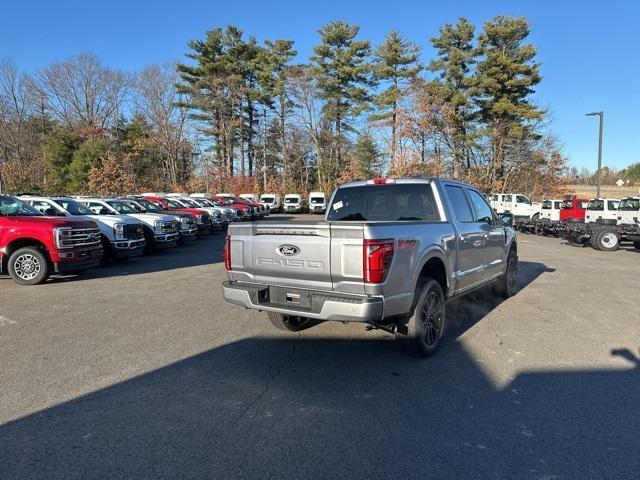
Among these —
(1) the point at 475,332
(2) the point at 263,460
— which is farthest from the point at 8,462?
(1) the point at 475,332

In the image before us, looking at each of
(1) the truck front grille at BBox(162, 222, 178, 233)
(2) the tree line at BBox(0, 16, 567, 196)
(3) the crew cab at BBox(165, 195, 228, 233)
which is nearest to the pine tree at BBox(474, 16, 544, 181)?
(2) the tree line at BBox(0, 16, 567, 196)

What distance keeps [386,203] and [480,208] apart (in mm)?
1838

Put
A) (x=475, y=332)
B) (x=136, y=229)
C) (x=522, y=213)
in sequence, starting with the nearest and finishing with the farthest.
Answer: (x=475, y=332) < (x=136, y=229) < (x=522, y=213)

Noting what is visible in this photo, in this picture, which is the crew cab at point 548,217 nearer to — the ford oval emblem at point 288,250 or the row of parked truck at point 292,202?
the row of parked truck at point 292,202

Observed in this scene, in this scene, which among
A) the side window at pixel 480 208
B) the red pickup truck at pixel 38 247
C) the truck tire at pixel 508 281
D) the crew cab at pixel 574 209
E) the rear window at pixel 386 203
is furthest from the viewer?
the crew cab at pixel 574 209

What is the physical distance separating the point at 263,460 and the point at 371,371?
182 centimetres

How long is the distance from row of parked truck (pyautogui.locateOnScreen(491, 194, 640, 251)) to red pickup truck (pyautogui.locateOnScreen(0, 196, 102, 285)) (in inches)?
667

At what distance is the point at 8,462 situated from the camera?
9.84ft

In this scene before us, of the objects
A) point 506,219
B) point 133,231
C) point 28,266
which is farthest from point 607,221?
point 28,266

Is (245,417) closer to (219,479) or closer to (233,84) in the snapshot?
(219,479)

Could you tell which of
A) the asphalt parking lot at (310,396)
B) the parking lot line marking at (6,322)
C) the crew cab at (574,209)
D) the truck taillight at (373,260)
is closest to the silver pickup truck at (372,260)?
the truck taillight at (373,260)

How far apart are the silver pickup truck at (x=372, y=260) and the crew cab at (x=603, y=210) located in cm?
1682

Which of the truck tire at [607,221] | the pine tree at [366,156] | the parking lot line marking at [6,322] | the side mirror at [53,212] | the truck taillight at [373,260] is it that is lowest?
the parking lot line marking at [6,322]

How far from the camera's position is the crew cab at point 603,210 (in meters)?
19.8
